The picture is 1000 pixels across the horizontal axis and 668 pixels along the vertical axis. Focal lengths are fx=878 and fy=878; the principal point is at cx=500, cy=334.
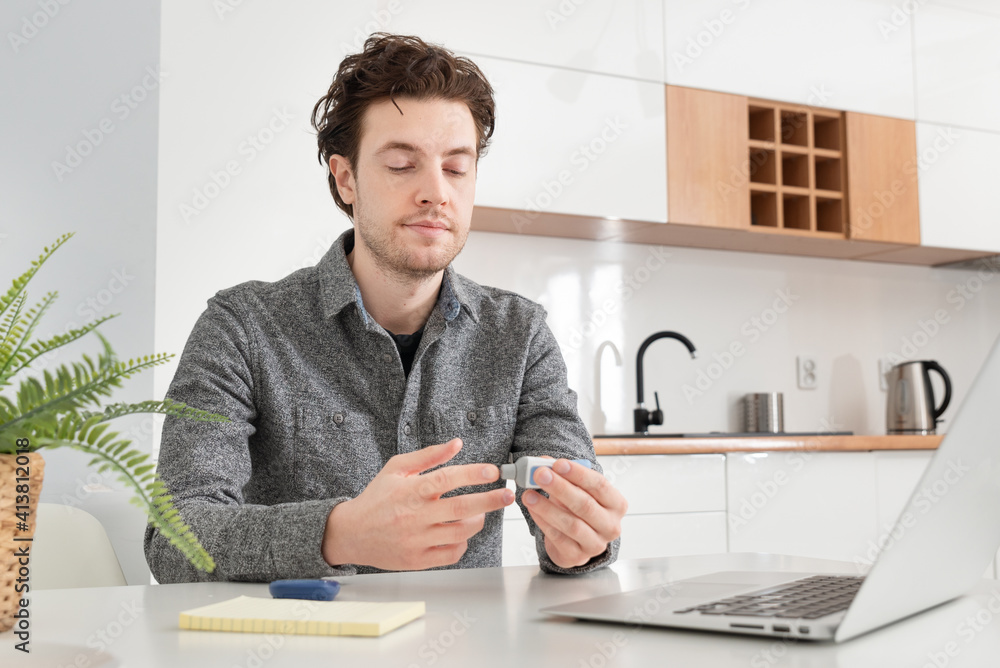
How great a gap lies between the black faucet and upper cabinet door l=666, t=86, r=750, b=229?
41 cm

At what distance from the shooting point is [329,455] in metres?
1.30

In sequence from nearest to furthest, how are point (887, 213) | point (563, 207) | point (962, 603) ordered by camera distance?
point (962, 603) < point (563, 207) < point (887, 213)

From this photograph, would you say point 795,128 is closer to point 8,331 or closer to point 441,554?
point 441,554

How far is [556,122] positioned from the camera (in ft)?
9.07

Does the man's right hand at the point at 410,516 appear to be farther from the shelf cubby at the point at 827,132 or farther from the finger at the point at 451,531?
the shelf cubby at the point at 827,132

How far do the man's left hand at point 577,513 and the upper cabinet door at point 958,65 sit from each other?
2.97 meters

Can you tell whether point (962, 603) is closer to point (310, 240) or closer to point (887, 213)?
point (310, 240)

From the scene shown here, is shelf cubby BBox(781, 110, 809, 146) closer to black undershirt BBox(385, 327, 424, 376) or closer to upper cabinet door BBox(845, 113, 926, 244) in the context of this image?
upper cabinet door BBox(845, 113, 926, 244)

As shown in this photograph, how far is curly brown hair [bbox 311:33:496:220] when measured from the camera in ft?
4.73

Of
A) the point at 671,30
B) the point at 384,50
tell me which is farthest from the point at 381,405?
the point at 671,30

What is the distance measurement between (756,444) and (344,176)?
1584 millimetres

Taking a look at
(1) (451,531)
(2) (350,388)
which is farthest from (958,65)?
(1) (451,531)

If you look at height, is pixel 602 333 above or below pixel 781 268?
below

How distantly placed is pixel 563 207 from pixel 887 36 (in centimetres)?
155
